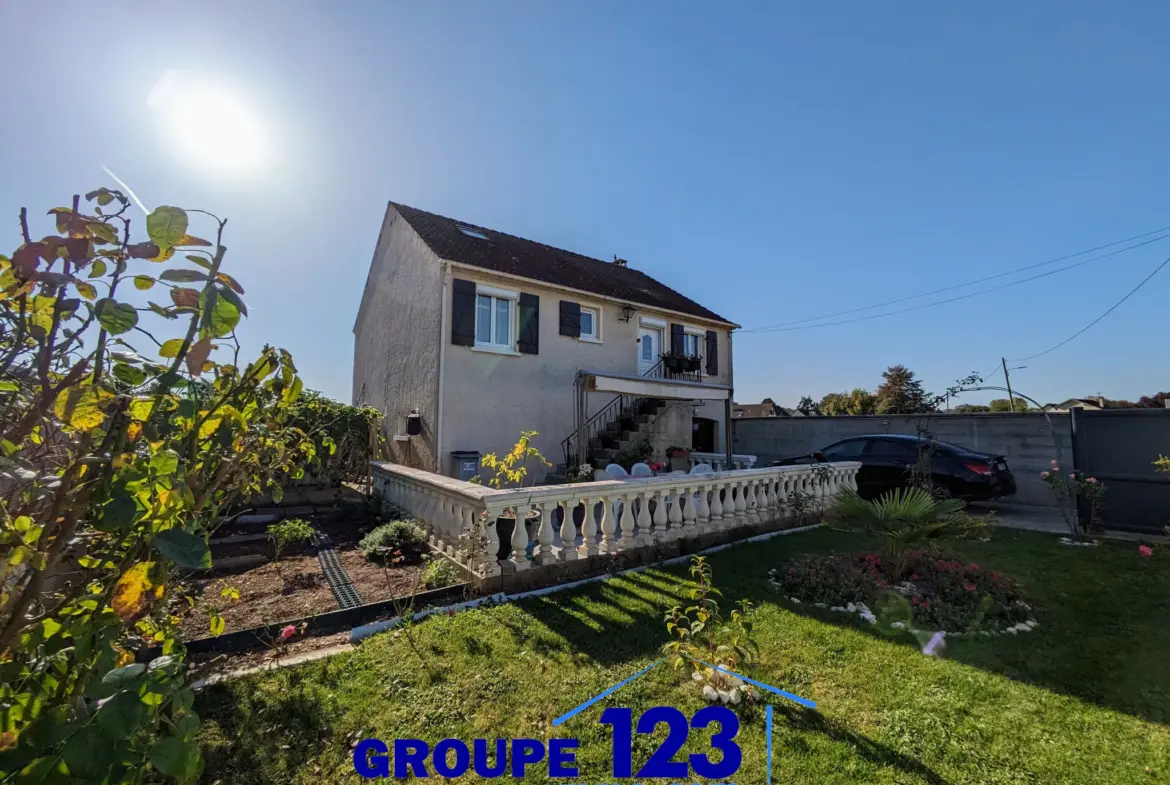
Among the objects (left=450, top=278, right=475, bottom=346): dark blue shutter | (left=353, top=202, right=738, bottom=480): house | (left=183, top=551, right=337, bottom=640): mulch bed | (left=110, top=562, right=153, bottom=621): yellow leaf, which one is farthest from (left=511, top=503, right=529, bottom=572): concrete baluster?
(left=450, top=278, right=475, bottom=346): dark blue shutter

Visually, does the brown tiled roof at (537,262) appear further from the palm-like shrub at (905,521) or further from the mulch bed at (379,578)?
the palm-like shrub at (905,521)

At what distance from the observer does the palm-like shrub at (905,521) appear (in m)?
5.07

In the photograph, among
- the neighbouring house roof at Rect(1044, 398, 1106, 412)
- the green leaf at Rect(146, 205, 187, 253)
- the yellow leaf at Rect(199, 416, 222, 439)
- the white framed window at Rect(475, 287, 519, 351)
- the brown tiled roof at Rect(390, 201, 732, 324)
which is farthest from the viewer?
the brown tiled roof at Rect(390, 201, 732, 324)

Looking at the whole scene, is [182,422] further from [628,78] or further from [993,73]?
[993,73]

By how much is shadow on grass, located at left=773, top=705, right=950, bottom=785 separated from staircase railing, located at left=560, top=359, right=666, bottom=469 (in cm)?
914

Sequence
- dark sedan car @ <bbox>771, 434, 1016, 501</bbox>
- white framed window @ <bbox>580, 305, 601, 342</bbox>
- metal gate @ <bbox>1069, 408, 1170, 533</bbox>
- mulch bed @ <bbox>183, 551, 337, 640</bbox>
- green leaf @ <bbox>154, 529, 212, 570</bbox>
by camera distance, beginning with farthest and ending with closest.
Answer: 1. white framed window @ <bbox>580, 305, 601, 342</bbox>
2. dark sedan car @ <bbox>771, 434, 1016, 501</bbox>
3. metal gate @ <bbox>1069, 408, 1170, 533</bbox>
4. mulch bed @ <bbox>183, 551, 337, 640</bbox>
5. green leaf @ <bbox>154, 529, 212, 570</bbox>

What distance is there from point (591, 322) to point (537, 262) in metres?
2.58

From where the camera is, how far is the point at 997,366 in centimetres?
2822

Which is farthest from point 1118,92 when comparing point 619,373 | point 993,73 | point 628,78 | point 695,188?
point 619,373

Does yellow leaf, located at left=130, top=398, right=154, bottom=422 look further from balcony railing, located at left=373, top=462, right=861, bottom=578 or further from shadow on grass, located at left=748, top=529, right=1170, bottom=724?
shadow on grass, located at left=748, top=529, right=1170, bottom=724

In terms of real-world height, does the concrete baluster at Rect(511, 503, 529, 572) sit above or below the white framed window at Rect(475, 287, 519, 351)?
below

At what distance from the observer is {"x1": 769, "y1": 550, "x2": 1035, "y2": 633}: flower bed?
14.3 ft

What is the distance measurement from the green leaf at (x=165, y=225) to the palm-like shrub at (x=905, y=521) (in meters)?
6.30

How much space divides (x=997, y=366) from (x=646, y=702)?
118ft
